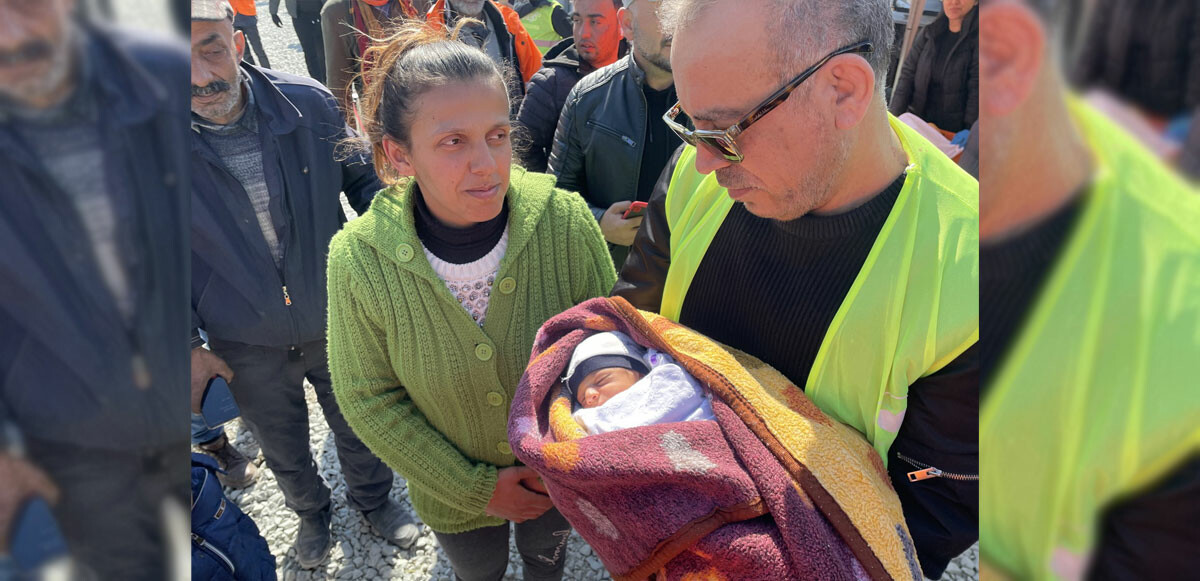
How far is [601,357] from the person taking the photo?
1.73 metres

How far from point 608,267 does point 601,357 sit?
512mm

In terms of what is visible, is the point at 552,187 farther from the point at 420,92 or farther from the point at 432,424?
the point at 432,424

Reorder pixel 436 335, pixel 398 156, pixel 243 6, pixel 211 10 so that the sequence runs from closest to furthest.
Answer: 1. pixel 436 335
2. pixel 398 156
3. pixel 211 10
4. pixel 243 6

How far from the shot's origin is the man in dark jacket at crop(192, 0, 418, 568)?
95.6 inches

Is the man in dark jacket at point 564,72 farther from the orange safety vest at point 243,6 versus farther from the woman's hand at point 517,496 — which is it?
the orange safety vest at point 243,6

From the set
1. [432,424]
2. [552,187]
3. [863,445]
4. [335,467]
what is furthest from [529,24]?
[863,445]

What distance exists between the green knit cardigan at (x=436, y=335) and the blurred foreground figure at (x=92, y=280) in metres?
1.52

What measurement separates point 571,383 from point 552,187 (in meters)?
0.71

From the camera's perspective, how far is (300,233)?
2678 millimetres

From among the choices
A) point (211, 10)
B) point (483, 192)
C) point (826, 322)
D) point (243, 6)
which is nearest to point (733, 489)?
point (826, 322)

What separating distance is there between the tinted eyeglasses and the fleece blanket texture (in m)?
0.43

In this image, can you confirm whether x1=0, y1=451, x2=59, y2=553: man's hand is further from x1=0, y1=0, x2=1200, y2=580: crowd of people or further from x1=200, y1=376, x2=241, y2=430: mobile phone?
x1=200, y1=376, x2=241, y2=430: mobile phone

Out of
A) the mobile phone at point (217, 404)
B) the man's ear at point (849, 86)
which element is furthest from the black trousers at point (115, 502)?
the mobile phone at point (217, 404)

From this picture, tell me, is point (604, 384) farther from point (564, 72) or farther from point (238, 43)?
point (564, 72)
